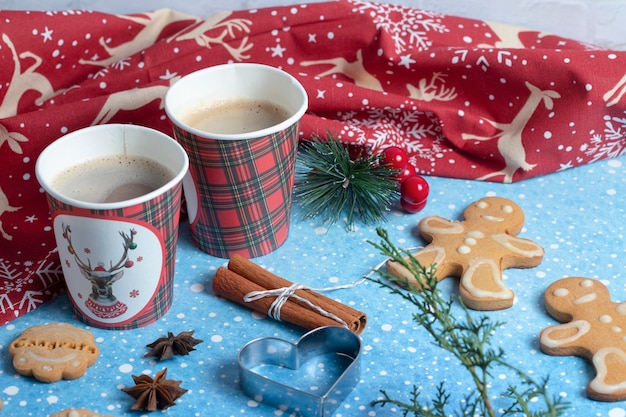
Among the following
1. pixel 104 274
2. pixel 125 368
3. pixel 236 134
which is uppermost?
pixel 236 134

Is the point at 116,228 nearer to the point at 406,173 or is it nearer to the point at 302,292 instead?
the point at 302,292

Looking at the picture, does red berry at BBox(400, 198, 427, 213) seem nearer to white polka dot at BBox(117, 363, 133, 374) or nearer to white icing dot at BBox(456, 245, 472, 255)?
white icing dot at BBox(456, 245, 472, 255)

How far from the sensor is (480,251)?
1.19 metres

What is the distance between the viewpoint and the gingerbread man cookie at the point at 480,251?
1.13 meters

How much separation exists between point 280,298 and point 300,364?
95 mm

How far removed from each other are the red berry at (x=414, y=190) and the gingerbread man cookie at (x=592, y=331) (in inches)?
9.2

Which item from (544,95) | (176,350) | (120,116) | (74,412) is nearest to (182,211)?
(120,116)

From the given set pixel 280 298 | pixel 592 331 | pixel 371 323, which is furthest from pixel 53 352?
pixel 592 331

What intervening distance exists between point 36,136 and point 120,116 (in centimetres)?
12

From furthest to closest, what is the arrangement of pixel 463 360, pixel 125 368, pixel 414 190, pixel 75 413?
pixel 414 190 < pixel 125 368 < pixel 75 413 < pixel 463 360

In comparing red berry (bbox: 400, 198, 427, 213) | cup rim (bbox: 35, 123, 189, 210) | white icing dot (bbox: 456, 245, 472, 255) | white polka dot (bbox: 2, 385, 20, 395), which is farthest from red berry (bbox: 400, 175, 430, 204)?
white polka dot (bbox: 2, 385, 20, 395)

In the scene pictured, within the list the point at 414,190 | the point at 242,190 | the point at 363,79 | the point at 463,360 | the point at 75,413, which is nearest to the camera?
the point at 463,360

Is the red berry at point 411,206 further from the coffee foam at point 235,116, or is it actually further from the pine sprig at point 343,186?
the coffee foam at point 235,116

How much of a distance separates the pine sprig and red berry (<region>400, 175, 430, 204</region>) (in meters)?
0.02
